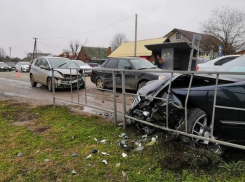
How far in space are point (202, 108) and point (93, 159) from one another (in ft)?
5.80

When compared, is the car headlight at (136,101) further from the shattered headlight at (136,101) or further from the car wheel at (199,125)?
the car wheel at (199,125)

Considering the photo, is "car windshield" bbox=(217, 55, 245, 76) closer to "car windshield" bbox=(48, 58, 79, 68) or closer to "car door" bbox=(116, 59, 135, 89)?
"car door" bbox=(116, 59, 135, 89)

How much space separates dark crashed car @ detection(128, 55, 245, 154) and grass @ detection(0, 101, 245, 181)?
296 mm

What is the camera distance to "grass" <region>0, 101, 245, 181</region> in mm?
2688

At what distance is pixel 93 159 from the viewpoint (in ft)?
10.5

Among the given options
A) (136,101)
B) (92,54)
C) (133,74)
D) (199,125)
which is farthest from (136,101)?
(92,54)

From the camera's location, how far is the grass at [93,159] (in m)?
2.69

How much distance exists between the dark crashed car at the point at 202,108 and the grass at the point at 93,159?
30 cm

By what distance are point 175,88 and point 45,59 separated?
29.4 ft

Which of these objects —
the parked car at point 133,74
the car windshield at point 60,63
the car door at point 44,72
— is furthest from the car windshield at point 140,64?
the car door at point 44,72

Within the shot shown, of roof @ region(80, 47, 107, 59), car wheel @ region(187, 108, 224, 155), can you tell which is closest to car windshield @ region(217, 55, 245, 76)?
car wheel @ region(187, 108, 224, 155)

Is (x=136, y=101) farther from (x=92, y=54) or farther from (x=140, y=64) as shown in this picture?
(x=92, y=54)

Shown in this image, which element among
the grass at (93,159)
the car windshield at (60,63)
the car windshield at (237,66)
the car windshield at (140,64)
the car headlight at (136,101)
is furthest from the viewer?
the car windshield at (60,63)

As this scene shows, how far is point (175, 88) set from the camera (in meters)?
3.51
